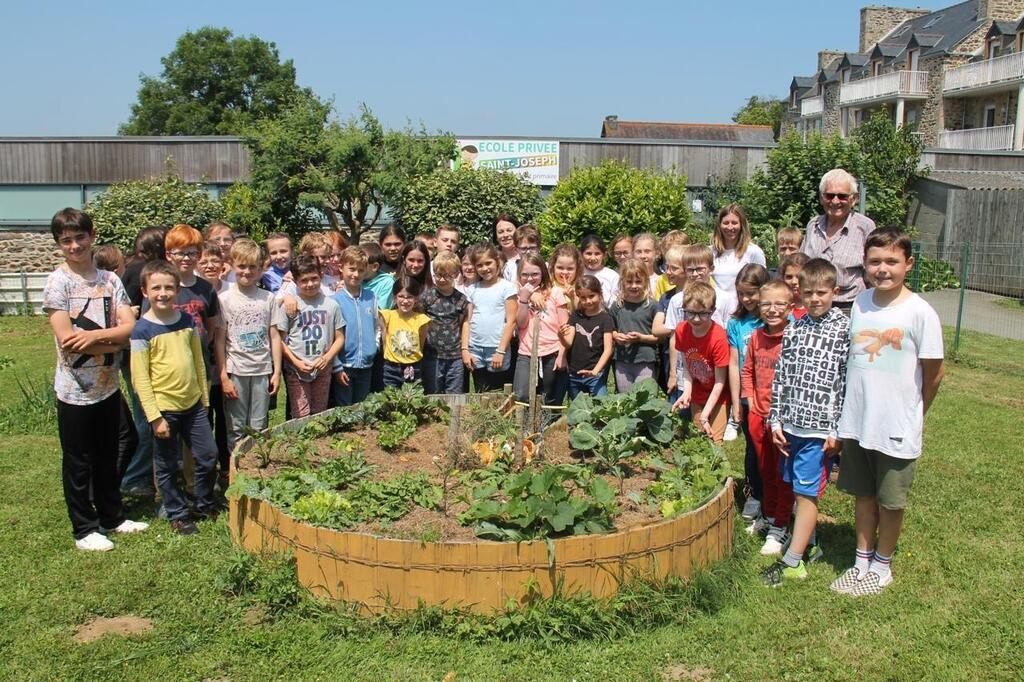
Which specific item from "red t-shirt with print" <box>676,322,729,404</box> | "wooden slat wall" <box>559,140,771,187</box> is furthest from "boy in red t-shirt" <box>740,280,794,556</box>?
"wooden slat wall" <box>559,140,771,187</box>

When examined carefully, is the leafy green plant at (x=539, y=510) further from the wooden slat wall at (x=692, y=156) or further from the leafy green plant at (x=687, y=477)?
the wooden slat wall at (x=692, y=156)

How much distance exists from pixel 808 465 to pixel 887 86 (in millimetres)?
41283

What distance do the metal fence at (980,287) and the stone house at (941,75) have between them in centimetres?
1304

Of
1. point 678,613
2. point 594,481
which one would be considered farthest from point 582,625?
point 594,481

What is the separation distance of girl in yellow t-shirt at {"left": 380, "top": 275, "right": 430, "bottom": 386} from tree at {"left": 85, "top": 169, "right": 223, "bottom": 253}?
10.9 metres

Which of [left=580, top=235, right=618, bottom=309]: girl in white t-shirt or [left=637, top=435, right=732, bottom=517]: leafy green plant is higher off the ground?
[left=580, top=235, right=618, bottom=309]: girl in white t-shirt

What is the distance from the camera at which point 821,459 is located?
462cm

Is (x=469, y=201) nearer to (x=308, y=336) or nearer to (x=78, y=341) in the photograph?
(x=308, y=336)

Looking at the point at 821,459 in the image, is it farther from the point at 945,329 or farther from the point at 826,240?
the point at 945,329

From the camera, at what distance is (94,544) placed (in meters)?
5.14

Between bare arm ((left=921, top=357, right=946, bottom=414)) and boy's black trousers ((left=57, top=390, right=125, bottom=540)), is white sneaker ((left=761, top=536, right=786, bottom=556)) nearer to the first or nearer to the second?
bare arm ((left=921, top=357, right=946, bottom=414))

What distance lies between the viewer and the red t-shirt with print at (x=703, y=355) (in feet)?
18.8

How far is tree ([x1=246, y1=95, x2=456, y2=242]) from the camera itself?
61.1 feet

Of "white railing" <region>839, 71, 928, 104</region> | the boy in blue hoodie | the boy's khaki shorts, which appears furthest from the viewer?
"white railing" <region>839, 71, 928, 104</region>
